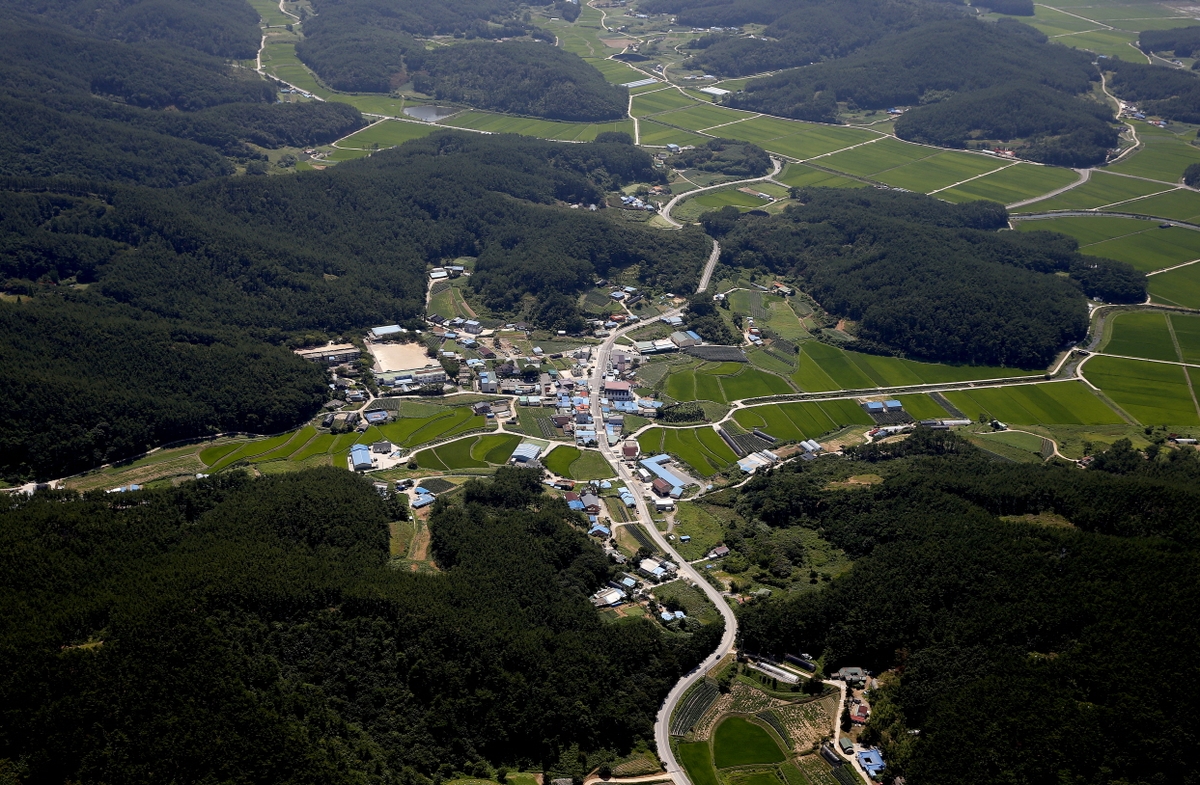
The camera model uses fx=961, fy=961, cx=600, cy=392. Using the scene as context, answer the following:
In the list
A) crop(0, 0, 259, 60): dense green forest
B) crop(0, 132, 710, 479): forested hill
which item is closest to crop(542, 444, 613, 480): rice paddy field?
crop(0, 132, 710, 479): forested hill

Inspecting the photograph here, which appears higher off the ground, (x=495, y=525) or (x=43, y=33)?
(x=43, y=33)

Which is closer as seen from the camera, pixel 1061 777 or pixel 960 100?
pixel 1061 777

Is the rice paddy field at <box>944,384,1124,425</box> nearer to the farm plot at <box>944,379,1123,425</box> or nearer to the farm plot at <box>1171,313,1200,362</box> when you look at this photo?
the farm plot at <box>944,379,1123,425</box>

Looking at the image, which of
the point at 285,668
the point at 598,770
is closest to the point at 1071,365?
the point at 598,770

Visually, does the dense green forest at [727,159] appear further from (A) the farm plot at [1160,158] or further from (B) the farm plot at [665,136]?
(A) the farm plot at [1160,158]

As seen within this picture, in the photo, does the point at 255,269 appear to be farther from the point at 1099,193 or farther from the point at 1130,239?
the point at 1099,193

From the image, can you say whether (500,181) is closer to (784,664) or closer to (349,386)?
(349,386)
